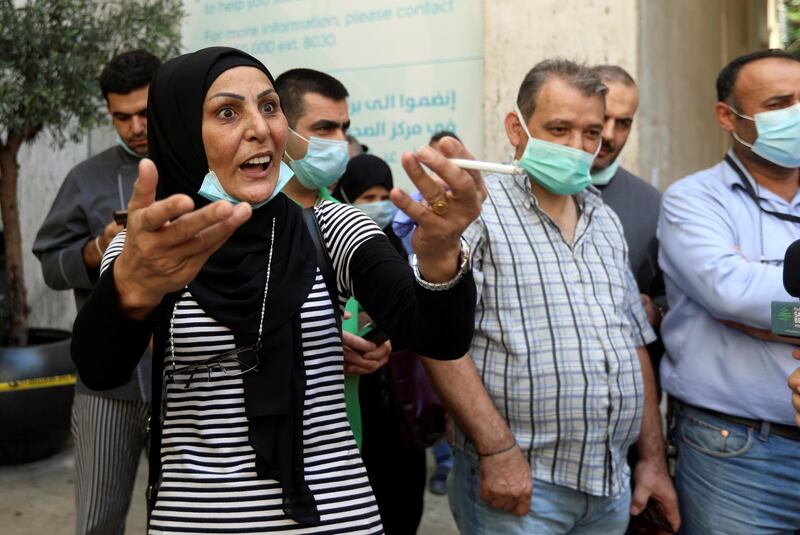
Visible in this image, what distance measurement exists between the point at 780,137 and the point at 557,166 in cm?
76

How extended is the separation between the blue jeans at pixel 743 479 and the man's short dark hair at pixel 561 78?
1107 millimetres

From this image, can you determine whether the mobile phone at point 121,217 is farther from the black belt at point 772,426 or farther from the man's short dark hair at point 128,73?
the black belt at point 772,426

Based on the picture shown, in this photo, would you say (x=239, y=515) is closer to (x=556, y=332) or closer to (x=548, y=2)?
(x=556, y=332)

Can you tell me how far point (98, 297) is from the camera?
1698 millimetres

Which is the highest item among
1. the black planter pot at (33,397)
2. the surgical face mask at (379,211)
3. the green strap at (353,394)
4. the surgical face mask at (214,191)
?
the surgical face mask at (214,191)

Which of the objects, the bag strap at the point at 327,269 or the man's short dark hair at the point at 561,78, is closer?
the bag strap at the point at 327,269

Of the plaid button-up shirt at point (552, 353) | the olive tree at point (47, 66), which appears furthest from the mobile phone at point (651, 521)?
the olive tree at point (47, 66)

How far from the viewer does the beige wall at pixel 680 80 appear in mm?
5406

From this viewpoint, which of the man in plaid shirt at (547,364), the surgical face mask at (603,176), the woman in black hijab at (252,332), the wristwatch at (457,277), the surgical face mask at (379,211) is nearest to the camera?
the wristwatch at (457,277)

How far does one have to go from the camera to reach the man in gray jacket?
324 cm

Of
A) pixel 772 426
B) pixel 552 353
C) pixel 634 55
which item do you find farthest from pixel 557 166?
pixel 634 55

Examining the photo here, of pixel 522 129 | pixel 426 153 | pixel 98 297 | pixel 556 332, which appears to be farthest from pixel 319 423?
pixel 522 129

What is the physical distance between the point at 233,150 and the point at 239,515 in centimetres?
78

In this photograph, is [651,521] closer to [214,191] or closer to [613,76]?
[613,76]
